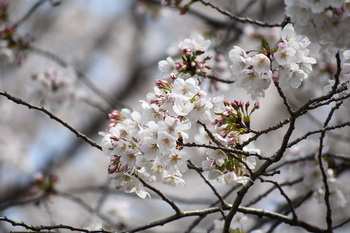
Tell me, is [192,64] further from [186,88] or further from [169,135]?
[169,135]

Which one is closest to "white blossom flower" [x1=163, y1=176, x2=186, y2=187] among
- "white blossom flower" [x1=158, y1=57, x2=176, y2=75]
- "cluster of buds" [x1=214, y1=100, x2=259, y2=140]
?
"cluster of buds" [x1=214, y1=100, x2=259, y2=140]

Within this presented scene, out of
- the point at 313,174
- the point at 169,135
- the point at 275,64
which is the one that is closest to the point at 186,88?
the point at 169,135

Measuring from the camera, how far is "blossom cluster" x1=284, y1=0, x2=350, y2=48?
1413 millimetres

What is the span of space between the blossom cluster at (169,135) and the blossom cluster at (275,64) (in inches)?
4.7

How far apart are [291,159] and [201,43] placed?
1.01 metres

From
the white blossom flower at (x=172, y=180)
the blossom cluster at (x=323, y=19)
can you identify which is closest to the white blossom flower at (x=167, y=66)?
the white blossom flower at (x=172, y=180)

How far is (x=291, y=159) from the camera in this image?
2.84 meters

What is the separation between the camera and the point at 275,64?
68.4 inches

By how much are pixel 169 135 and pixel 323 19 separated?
2.01 ft

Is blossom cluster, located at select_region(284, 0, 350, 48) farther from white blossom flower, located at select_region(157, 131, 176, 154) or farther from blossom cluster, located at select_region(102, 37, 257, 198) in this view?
white blossom flower, located at select_region(157, 131, 176, 154)

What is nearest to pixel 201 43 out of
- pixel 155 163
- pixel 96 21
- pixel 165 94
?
pixel 165 94

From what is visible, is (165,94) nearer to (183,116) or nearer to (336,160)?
(183,116)

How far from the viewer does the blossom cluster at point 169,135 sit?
1.70 meters

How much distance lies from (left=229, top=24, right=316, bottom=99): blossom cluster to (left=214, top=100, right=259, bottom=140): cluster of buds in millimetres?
74
